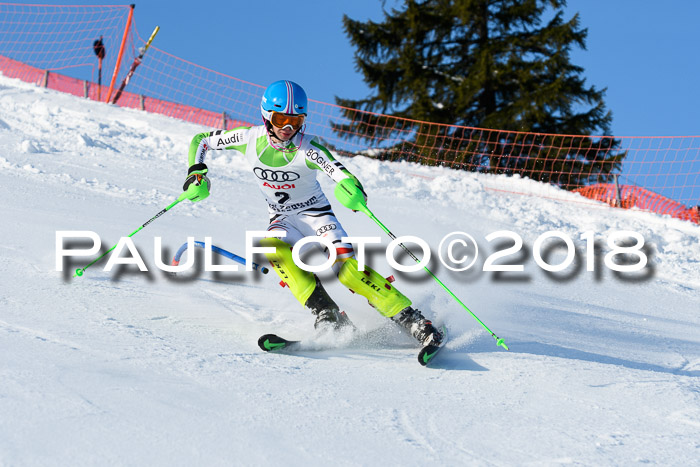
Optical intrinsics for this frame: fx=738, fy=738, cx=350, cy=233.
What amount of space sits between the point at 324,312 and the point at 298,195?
791 millimetres

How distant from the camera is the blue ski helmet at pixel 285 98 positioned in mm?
4367

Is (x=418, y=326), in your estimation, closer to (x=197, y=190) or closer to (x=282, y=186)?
(x=282, y=186)

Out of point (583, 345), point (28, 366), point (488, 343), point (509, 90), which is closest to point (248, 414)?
point (28, 366)

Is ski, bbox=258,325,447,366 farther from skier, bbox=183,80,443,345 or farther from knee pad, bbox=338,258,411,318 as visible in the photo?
knee pad, bbox=338,258,411,318

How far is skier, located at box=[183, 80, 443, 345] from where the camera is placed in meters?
4.39

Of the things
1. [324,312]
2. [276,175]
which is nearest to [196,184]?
[276,175]

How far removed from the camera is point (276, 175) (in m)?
4.65

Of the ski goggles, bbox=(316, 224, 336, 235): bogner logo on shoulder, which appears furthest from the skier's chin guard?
bbox=(316, 224, 336, 235): bogner logo on shoulder

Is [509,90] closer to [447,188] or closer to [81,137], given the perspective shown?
[447,188]

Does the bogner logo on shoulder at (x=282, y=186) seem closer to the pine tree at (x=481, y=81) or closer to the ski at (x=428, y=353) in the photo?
the ski at (x=428, y=353)

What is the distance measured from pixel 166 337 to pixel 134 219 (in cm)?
340

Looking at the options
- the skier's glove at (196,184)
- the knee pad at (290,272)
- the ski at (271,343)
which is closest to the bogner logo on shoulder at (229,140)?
the skier's glove at (196,184)

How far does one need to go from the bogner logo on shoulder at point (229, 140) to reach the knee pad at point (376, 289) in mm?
1100

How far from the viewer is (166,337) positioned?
13.3 ft
